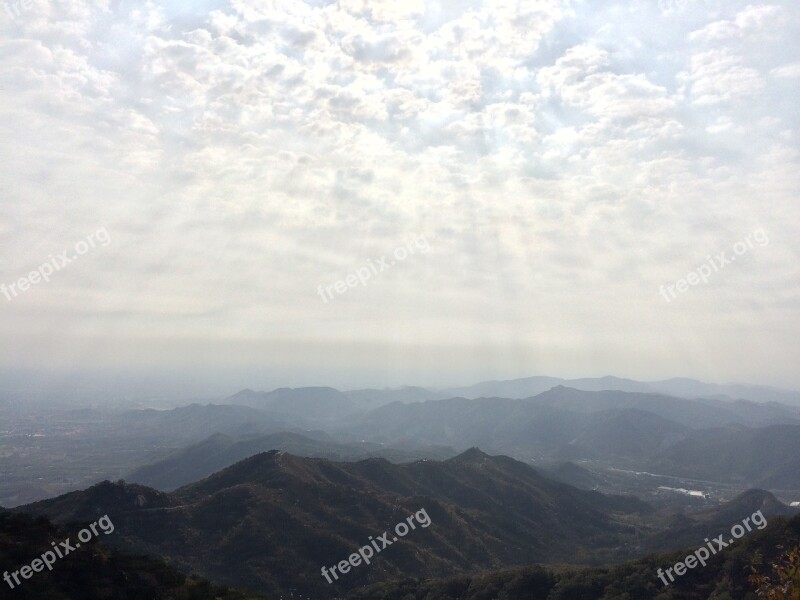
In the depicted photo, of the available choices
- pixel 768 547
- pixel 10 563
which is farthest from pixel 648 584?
pixel 10 563

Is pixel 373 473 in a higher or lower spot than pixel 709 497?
higher

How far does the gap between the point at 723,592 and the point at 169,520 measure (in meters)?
69.8

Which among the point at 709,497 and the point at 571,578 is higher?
the point at 571,578

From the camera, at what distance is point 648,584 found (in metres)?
43.8

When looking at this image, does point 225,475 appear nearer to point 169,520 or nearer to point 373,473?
point 169,520

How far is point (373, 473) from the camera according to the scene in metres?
116

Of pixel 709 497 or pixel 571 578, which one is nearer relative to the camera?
pixel 571 578

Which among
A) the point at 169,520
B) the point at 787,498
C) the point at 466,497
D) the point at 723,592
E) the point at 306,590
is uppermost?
the point at 169,520

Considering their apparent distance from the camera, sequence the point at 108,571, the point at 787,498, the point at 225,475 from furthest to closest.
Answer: the point at 787,498 → the point at 225,475 → the point at 108,571

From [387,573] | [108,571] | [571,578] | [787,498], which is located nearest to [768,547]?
[571,578]

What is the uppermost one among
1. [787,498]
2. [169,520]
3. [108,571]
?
[108,571]

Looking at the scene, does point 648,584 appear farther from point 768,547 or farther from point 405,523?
point 405,523

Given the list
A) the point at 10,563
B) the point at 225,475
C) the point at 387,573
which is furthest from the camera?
the point at 225,475

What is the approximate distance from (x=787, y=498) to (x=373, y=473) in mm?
181654
